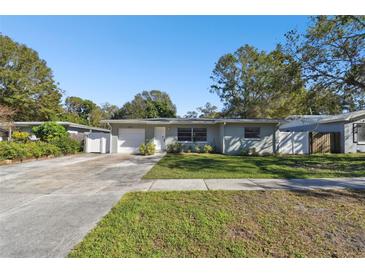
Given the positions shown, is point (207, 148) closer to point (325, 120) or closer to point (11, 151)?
point (325, 120)

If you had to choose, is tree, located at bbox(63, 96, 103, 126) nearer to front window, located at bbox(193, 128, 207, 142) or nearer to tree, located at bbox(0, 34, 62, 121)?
tree, located at bbox(0, 34, 62, 121)

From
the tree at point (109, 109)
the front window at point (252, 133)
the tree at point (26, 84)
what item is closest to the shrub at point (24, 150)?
the front window at point (252, 133)

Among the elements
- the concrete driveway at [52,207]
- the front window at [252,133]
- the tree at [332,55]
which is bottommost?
A: the concrete driveway at [52,207]

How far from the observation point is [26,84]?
96.8ft

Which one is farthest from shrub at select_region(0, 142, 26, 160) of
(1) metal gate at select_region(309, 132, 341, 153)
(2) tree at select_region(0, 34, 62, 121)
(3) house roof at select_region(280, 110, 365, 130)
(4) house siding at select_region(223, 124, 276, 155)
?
(2) tree at select_region(0, 34, 62, 121)

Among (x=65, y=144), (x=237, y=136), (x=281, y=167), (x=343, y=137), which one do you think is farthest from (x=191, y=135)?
(x=343, y=137)

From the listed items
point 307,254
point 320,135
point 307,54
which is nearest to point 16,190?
point 307,254

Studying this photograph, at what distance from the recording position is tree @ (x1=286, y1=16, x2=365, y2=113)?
10.6 m

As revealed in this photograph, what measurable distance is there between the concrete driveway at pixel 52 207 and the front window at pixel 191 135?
8995 mm

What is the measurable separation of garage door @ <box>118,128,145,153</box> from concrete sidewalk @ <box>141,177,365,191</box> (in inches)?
391

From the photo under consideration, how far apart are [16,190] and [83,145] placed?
1313 centimetres

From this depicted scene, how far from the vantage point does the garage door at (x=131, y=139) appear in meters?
16.3

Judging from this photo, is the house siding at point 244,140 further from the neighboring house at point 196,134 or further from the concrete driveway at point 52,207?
the concrete driveway at point 52,207

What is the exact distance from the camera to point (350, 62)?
11398mm
